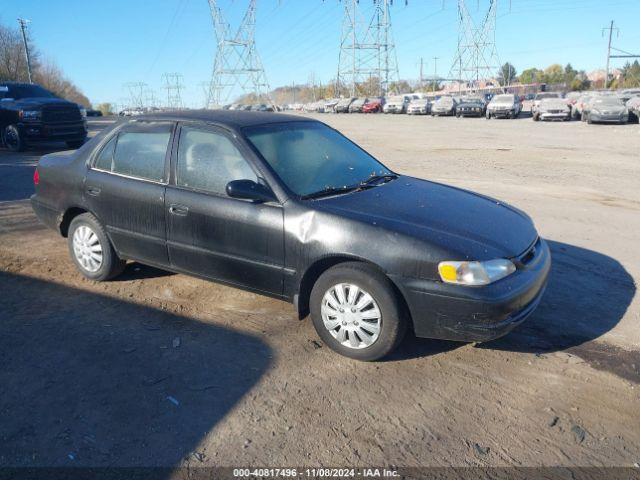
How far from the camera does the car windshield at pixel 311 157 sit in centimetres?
403

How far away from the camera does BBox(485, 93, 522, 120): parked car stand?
113 ft

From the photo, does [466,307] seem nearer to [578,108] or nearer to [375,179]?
[375,179]

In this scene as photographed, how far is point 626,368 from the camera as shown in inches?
137

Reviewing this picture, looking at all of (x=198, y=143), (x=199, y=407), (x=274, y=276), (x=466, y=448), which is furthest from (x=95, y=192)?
(x=466, y=448)

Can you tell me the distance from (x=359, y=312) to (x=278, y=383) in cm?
70

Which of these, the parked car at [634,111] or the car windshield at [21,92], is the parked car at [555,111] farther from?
the car windshield at [21,92]

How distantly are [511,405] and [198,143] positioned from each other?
9.87ft

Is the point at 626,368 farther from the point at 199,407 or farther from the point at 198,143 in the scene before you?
the point at 198,143

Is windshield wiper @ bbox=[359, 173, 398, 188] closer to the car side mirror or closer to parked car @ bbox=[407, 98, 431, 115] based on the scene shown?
the car side mirror

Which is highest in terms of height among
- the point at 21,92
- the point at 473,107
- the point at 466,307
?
the point at 21,92

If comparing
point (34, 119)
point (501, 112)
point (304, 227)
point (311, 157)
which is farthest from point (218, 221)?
point (501, 112)

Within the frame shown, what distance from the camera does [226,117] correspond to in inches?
176

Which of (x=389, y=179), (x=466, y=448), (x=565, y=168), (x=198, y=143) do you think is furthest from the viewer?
(x=565, y=168)

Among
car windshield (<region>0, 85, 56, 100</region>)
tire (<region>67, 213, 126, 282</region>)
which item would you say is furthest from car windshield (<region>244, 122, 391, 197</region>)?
car windshield (<region>0, 85, 56, 100</region>)
